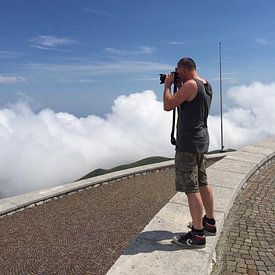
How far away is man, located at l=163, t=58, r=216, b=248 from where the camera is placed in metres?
3.46

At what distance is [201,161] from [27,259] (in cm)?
283

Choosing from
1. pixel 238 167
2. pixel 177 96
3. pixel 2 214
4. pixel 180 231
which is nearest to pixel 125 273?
pixel 180 231

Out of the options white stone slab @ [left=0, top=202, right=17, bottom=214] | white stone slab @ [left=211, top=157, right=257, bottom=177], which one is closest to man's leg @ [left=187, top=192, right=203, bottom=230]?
white stone slab @ [left=211, top=157, right=257, bottom=177]

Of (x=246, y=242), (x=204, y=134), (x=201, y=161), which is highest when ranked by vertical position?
(x=204, y=134)

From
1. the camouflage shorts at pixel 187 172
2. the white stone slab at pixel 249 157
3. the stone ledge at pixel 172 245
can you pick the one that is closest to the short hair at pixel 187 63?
the camouflage shorts at pixel 187 172

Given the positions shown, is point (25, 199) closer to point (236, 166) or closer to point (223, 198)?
point (223, 198)

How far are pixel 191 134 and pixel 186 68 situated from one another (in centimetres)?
67

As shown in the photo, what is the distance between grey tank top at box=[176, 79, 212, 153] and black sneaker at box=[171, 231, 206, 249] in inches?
36.2

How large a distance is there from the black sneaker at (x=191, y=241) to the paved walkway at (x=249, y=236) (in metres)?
0.30

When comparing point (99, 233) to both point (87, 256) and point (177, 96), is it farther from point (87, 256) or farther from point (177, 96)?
point (177, 96)

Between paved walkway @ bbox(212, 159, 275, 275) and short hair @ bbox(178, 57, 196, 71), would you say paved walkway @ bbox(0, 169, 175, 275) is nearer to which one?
paved walkway @ bbox(212, 159, 275, 275)

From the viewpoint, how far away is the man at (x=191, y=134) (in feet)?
11.3

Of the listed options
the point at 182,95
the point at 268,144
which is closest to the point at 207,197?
the point at 182,95

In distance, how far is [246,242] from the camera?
437 centimetres
